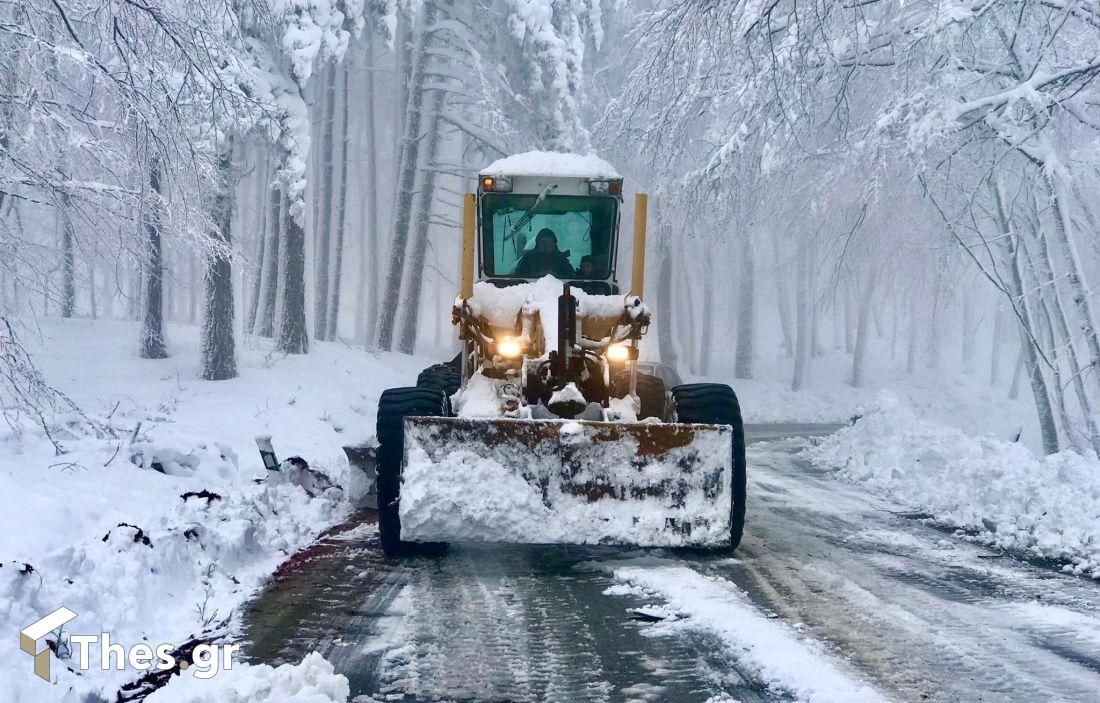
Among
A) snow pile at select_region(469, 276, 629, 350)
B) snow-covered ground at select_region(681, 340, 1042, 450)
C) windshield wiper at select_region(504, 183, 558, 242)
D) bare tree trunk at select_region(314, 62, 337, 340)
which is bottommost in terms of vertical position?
snow-covered ground at select_region(681, 340, 1042, 450)

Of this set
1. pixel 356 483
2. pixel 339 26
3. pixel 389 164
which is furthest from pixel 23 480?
pixel 389 164

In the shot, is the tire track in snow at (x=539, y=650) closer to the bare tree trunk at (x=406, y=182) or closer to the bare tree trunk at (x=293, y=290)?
the bare tree trunk at (x=293, y=290)

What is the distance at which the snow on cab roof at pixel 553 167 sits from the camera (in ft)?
25.9

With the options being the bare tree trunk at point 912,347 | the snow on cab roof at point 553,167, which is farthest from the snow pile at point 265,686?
the bare tree trunk at point 912,347

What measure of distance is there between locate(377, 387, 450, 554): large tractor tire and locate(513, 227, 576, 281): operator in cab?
5.33 ft

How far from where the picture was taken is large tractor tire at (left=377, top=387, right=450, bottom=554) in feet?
21.1

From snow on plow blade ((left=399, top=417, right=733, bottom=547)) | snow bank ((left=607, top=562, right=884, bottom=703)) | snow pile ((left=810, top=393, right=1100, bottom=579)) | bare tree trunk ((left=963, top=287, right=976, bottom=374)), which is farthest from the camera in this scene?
bare tree trunk ((left=963, top=287, right=976, bottom=374))

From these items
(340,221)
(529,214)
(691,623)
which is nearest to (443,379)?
(529,214)

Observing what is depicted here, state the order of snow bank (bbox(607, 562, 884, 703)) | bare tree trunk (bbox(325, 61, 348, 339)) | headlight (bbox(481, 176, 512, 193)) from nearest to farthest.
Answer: snow bank (bbox(607, 562, 884, 703)) → headlight (bbox(481, 176, 512, 193)) → bare tree trunk (bbox(325, 61, 348, 339))

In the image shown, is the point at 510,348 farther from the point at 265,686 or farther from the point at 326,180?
the point at 326,180

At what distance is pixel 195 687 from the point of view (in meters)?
3.70

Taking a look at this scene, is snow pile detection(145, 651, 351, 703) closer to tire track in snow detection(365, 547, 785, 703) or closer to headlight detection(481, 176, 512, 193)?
tire track in snow detection(365, 547, 785, 703)

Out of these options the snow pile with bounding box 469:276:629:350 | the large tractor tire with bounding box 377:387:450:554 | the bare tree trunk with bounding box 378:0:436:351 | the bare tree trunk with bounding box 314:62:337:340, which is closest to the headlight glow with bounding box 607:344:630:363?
the snow pile with bounding box 469:276:629:350

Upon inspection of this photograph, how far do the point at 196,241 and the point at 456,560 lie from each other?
4.69 m
